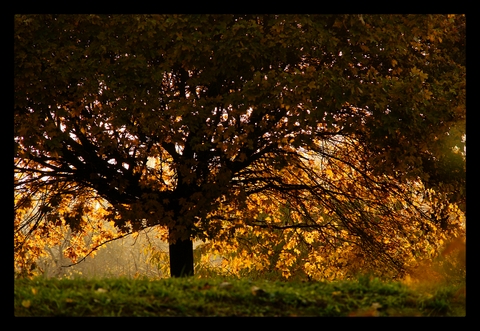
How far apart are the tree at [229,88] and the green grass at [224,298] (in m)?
3.42

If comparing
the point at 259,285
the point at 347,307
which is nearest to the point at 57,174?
the point at 259,285

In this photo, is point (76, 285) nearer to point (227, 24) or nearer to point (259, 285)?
point (259, 285)

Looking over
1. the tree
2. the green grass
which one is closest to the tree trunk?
the tree

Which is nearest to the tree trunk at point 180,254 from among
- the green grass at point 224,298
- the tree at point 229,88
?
the tree at point 229,88

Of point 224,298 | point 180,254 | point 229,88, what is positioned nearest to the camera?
point 224,298

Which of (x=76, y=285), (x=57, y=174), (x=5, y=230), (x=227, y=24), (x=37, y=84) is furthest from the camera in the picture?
(x=57, y=174)

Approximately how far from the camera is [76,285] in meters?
5.60

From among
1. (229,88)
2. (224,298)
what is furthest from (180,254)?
(224,298)

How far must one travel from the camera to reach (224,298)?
17.4 feet

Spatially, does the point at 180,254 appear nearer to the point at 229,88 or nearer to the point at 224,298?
the point at 229,88

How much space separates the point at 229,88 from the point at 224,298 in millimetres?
5434

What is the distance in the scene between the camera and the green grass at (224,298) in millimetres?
4945

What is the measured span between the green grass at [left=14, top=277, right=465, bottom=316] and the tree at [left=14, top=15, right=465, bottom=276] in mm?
3417
